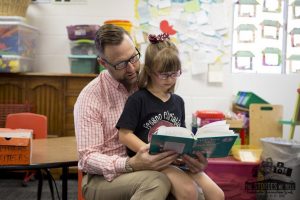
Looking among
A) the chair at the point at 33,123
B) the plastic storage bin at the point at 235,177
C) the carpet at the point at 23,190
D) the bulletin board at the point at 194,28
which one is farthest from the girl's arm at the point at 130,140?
the bulletin board at the point at 194,28

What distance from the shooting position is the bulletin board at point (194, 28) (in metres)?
3.83

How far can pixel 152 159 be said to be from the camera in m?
1.38

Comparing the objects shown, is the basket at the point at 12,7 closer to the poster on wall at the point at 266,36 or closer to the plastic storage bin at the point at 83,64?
the plastic storage bin at the point at 83,64

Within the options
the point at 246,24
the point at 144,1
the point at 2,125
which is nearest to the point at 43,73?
the point at 2,125

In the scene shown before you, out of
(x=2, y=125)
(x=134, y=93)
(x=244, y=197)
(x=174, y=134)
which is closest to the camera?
(x=174, y=134)

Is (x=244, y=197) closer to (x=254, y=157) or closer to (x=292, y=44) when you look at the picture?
(x=254, y=157)

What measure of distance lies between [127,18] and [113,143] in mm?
2513

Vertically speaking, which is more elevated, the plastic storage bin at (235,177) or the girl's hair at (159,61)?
the girl's hair at (159,61)

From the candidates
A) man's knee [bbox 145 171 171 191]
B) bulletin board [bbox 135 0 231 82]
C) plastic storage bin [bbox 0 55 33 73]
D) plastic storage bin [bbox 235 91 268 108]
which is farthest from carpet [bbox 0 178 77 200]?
man's knee [bbox 145 171 171 191]

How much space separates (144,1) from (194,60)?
2.57ft

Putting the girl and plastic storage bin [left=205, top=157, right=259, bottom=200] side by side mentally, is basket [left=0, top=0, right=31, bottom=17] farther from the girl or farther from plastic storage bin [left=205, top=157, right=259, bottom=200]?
the girl

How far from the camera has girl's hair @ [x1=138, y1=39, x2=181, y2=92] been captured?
156cm

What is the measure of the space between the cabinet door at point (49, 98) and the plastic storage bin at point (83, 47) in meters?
0.32

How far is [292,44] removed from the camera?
154 inches
